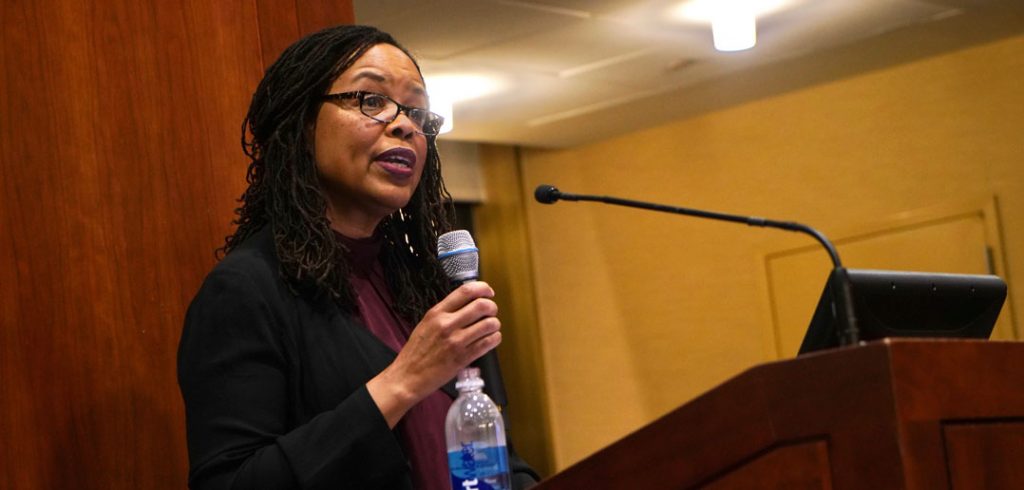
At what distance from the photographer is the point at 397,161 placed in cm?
201

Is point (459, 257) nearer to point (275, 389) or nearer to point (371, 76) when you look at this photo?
point (275, 389)

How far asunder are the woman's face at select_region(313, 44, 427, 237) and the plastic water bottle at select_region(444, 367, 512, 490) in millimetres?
317

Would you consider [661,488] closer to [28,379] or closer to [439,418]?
[439,418]

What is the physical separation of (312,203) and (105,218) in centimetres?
42

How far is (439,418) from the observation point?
196 cm

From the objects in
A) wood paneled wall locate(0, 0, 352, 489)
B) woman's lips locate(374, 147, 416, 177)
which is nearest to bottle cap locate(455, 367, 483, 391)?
woman's lips locate(374, 147, 416, 177)

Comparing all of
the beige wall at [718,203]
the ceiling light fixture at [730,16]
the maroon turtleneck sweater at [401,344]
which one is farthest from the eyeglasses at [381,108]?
the beige wall at [718,203]

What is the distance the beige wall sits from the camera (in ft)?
21.8

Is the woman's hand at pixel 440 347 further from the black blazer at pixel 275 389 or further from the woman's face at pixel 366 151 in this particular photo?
the woman's face at pixel 366 151

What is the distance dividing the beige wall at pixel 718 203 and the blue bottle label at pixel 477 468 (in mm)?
5349

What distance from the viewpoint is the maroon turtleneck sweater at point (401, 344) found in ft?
6.22

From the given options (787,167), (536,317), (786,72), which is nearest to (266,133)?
(786,72)

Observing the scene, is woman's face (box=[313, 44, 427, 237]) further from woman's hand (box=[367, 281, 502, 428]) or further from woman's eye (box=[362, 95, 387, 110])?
woman's hand (box=[367, 281, 502, 428])

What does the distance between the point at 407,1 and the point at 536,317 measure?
357 centimetres
